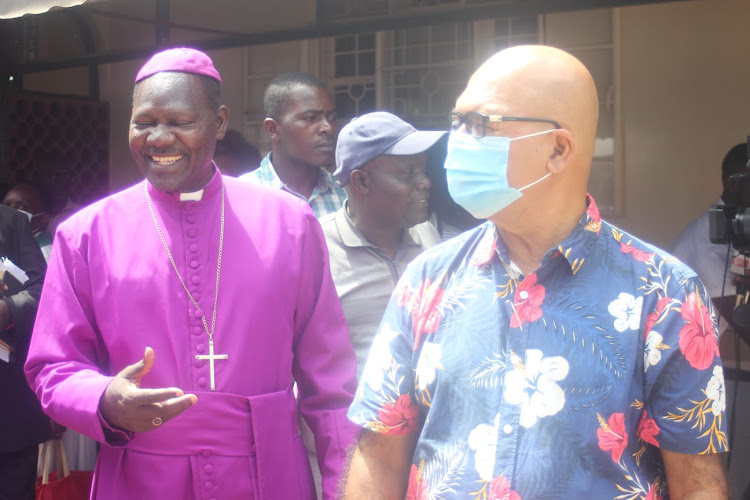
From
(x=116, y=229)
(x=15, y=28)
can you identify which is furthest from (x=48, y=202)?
(x=116, y=229)

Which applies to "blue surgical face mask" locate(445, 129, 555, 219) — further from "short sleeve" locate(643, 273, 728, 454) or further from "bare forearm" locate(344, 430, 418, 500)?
"bare forearm" locate(344, 430, 418, 500)

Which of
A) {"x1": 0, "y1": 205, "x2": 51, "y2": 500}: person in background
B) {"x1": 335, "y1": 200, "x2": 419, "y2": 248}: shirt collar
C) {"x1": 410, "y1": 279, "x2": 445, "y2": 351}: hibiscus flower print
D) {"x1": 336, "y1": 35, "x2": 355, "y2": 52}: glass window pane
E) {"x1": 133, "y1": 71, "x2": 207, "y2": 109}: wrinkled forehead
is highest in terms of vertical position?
{"x1": 336, "y1": 35, "x2": 355, "y2": 52}: glass window pane

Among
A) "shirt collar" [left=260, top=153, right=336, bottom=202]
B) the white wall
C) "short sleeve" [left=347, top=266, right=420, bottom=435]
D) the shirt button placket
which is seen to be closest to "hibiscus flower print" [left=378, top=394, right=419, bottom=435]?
"short sleeve" [left=347, top=266, right=420, bottom=435]

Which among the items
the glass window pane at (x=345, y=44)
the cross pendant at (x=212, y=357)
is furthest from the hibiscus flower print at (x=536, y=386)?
the glass window pane at (x=345, y=44)

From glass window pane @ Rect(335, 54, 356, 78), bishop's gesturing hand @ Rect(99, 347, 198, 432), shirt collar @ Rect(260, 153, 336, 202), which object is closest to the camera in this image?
bishop's gesturing hand @ Rect(99, 347, 198, 432)

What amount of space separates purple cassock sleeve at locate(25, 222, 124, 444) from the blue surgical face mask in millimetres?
976

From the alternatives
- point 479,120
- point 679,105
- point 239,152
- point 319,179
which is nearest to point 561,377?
point 479,120

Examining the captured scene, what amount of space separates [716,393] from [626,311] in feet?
0.72

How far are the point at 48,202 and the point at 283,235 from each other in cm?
426

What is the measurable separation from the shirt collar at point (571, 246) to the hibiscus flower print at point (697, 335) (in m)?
0.22

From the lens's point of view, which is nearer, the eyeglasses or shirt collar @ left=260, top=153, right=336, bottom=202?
the eyeglasses

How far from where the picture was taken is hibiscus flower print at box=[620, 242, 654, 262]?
1723 millimetres

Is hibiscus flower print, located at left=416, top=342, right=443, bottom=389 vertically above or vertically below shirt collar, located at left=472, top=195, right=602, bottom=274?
below

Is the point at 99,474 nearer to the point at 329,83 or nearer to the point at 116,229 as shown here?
the point at 116,229
